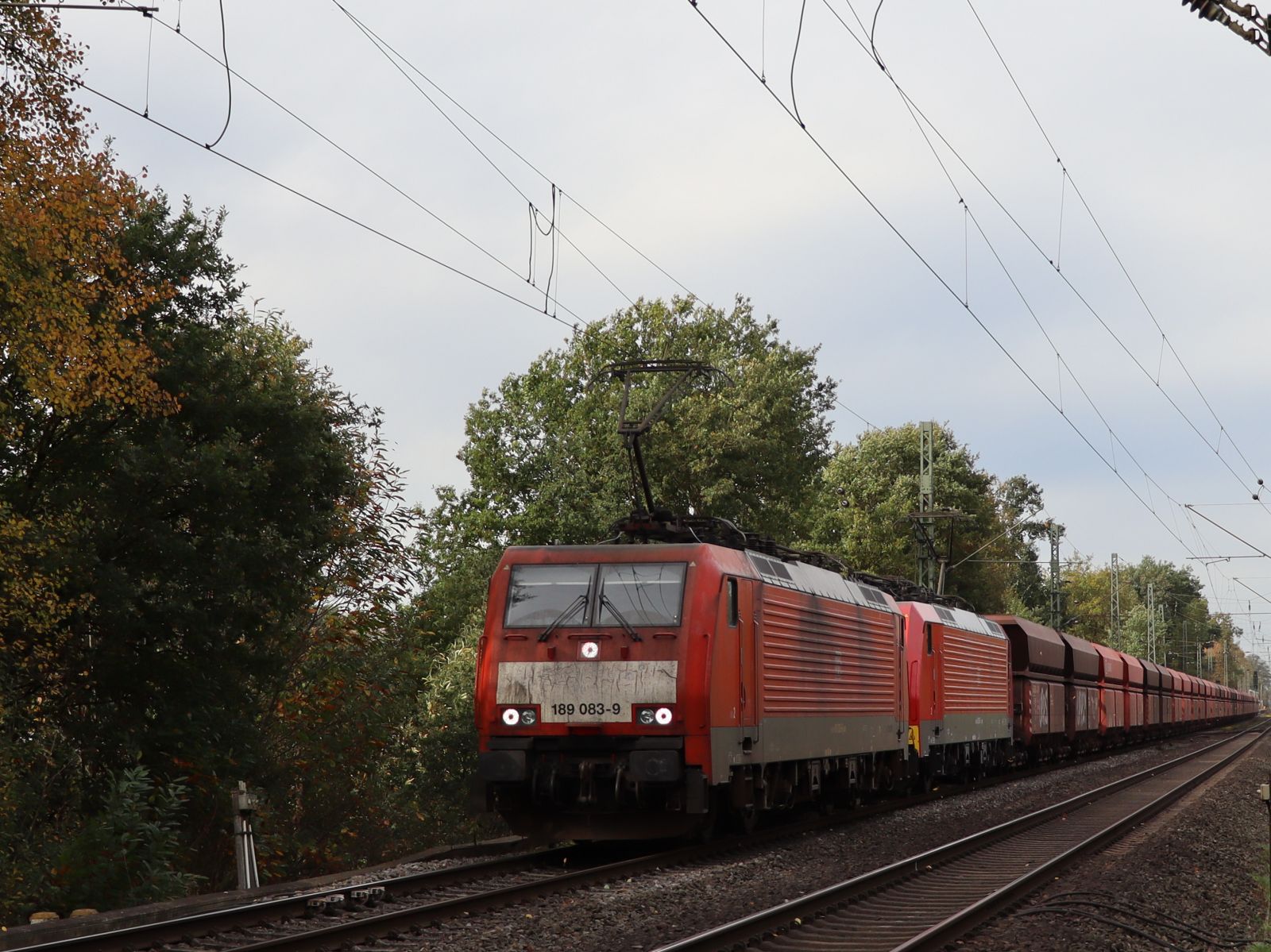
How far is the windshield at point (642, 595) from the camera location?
15.2 m

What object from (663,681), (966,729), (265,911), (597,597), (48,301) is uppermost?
(48,301)

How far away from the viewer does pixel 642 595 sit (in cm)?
1541

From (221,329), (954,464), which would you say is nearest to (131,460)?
(221,329)

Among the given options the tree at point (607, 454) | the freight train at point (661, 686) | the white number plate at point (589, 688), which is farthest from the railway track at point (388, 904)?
the tree at point (607, 454)

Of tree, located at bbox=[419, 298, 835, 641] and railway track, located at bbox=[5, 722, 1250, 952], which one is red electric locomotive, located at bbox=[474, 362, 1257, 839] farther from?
tree, located at bbox=[419, 298, 835, 641]

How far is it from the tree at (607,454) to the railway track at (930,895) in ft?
73.9

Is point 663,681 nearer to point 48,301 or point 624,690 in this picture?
point 624,690

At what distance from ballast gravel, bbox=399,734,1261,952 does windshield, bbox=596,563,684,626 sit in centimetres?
252

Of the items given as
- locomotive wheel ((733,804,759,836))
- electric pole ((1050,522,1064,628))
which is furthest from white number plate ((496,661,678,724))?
electric pole ((1050,522,1064,628))

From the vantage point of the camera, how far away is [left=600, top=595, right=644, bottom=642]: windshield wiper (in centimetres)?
1516

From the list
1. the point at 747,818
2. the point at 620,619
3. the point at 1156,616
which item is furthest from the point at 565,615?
the point at 1156,616

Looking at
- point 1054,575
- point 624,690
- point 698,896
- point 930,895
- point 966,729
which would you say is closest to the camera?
point 698,896

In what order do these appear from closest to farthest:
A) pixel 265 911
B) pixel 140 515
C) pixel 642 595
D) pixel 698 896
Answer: pixel 265 911
pixel 698 896
pixel 642 595
pixel 140 515

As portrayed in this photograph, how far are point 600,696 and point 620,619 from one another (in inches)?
32.1
